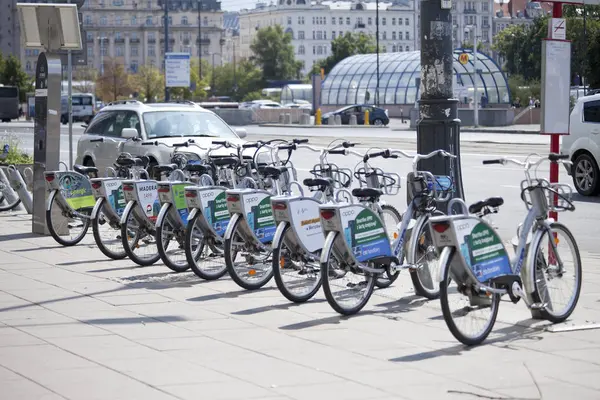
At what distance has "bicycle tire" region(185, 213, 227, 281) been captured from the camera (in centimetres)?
1003

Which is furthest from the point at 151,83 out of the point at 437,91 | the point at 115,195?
the point at 437,91

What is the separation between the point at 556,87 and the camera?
9.33m

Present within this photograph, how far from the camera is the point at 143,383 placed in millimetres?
6273

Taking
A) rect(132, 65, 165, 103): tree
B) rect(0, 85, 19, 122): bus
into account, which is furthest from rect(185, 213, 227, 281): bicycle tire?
rect(132, 65, 165, 103): tree

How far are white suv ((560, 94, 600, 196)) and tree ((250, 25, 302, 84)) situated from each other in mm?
125900

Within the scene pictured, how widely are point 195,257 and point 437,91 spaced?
2543 mm

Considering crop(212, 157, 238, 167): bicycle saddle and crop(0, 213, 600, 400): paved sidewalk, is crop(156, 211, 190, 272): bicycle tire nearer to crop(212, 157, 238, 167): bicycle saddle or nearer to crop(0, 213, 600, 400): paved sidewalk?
crop(0, 213, 600, 400): paved sidewalk

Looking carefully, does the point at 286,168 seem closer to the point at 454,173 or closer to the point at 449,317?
the point at 454,173

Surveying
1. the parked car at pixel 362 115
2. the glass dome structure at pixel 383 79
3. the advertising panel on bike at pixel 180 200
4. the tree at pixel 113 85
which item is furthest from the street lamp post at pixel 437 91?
the tree at pixel 113 85

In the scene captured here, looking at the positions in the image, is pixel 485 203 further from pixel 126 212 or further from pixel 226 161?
pixel 226 161

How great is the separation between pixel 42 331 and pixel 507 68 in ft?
336

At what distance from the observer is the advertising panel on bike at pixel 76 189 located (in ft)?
42.5

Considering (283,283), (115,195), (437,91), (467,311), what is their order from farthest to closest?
1. (115,195)
2. (437,91)
3. (283,283)
4. (467,311)

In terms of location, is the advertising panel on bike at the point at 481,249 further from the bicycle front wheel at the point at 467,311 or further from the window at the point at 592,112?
the window at the point at 592,112
